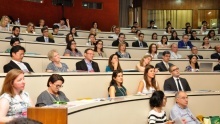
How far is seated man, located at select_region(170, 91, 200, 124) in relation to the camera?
5055 mm

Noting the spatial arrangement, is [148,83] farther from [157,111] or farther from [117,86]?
[157,111]

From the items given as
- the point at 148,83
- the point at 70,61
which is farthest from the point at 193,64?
the point at 70,61

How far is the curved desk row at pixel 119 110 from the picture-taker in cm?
302

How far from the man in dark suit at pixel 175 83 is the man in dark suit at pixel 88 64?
1232 millimetres

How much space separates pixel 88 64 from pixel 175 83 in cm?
148

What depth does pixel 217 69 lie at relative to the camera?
798cm

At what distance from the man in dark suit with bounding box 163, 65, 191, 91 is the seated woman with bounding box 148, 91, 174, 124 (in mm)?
1457

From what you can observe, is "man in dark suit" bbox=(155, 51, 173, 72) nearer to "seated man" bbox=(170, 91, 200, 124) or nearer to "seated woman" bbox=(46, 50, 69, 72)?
"seated woman" bbox=(46, 50, 69, 72)

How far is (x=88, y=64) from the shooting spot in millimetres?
6699

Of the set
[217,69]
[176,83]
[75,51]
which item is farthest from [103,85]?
[217,69]

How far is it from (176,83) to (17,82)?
11.0 ft

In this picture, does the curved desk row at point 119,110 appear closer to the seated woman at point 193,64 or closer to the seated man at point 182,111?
the seated man at point 182,111

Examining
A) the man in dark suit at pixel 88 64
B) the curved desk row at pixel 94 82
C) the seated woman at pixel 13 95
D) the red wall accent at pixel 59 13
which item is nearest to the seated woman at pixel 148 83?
the curved desk row at pixel 94 82

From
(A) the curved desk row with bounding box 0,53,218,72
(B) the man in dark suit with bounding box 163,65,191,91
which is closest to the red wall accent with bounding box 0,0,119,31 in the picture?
(A) the curved desk row with bounding box 0,53,218,72
